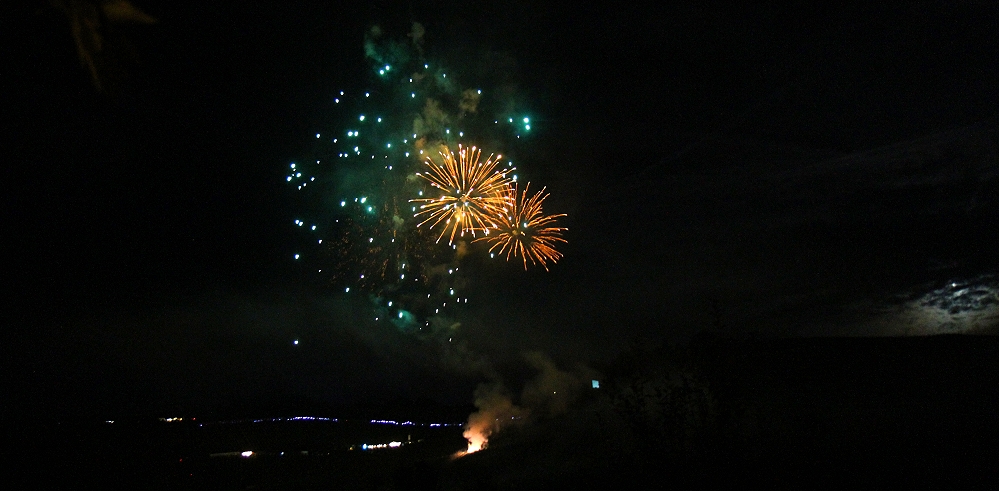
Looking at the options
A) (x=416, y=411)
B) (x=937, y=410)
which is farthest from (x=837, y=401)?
(x=416, y=411)

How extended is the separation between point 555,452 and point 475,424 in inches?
498

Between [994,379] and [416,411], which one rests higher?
[416,411]

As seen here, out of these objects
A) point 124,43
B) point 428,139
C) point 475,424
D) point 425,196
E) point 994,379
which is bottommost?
point 994,379

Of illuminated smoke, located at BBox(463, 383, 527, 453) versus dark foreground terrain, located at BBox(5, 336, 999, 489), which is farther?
illuminated smoke, located at BBox(463, 383, 527, 453)

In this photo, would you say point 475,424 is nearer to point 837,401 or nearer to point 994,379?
point 837,401

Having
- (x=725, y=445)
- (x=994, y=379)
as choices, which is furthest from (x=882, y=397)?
(x=725, y=445)

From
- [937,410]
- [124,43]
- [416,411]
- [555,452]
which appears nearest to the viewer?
[124,43]

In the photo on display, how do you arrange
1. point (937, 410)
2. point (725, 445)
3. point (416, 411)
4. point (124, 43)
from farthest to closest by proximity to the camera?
point (416, 411)
point (937, 410)
point (725, 445)
point (124, 43)

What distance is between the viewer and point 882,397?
408 inches

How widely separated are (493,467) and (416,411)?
26189 millimetres

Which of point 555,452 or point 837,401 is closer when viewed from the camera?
point 837,401

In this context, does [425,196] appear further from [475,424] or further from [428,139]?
[475,424]

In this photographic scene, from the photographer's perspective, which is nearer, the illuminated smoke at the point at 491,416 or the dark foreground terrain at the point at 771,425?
the dark foreground terrain at the point at 771,425

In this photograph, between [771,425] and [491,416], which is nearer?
[771,425]
